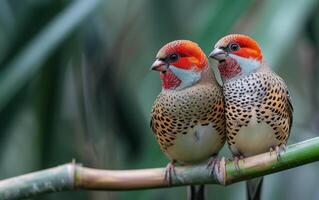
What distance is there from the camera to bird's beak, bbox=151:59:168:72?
5.52ft

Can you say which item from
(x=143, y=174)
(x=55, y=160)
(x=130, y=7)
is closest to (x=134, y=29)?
(x=130, y=7)

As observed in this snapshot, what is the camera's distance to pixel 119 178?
5.02 feet

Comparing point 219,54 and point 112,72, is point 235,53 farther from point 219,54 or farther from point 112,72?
point 112,72

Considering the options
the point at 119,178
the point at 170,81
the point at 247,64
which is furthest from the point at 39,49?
the point at 119,178

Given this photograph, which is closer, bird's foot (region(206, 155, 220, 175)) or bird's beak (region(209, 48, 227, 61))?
bird's foot (region(206, 155, 220, 175))

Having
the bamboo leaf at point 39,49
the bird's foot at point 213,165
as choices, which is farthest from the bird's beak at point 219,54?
the bamboo leaf at point 39,49

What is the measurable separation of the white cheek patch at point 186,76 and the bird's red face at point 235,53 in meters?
0.06

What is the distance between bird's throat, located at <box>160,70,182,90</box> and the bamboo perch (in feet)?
0.80

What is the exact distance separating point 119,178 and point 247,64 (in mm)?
448

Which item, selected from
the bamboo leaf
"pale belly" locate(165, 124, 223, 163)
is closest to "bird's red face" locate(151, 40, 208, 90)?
"pale belly" locate(165, 124, 223, 163)

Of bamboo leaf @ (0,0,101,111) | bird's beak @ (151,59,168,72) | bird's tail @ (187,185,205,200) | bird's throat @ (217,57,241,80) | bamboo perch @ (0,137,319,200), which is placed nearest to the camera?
bamboo perch @ (0,137,319,200)

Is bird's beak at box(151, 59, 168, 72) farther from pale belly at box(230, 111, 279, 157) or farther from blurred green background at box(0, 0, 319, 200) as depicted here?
blurred green background at box(0, 0, 319, 200)

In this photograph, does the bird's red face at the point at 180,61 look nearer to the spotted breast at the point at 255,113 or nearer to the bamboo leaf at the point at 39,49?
the spotted breast at the point at 255,113

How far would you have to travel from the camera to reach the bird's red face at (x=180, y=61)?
1686mm
